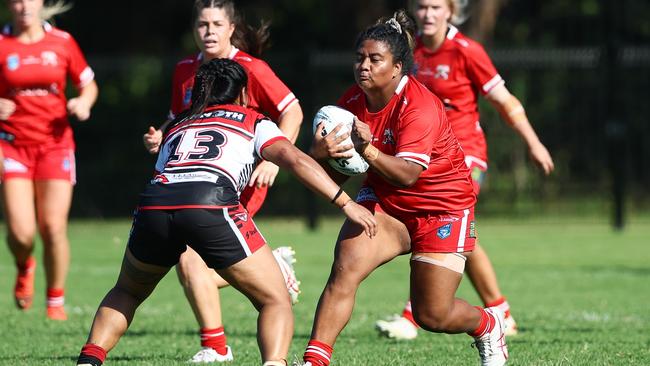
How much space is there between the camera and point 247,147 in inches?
203

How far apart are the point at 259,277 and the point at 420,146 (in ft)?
3.09

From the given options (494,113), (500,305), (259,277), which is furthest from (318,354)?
(494,113)

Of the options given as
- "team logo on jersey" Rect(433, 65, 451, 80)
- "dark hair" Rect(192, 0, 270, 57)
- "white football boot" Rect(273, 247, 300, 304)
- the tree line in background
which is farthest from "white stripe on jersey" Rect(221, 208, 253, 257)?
the tree line in background

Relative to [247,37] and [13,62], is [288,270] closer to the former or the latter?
[247,37]

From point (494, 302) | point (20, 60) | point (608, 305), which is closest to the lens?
point (494, 302)

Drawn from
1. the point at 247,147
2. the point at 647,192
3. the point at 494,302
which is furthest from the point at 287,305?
the point at 647,192

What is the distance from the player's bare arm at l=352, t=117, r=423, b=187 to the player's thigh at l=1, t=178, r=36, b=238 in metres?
3.67

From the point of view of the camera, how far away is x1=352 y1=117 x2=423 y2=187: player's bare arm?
5.11 m

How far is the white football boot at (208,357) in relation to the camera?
20.5ft

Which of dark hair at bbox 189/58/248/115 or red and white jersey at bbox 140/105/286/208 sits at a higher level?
dark hair at bbox 189/58/248/115

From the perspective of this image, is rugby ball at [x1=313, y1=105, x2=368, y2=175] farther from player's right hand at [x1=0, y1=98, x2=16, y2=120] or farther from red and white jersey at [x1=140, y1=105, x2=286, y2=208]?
player's right hand at [x1=0, y1=98, x2=16, y2=120]

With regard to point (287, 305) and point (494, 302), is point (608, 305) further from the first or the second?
point (287, 305)

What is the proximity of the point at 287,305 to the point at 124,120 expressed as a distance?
15.2m

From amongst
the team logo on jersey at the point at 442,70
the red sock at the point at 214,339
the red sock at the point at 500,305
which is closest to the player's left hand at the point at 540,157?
the team logo on jersey at the point at 442,70
